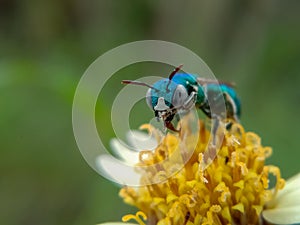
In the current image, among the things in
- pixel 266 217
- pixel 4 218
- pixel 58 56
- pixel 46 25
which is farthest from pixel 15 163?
pixel 266 217

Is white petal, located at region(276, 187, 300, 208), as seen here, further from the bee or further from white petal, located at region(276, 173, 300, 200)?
the bee

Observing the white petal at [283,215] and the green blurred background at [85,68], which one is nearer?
the white petal at [283,215]

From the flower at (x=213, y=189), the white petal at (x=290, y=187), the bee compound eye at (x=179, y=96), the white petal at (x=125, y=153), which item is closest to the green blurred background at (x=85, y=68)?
the white petal at (x=125, y=153)

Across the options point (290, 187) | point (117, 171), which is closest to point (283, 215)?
point (290, 187)

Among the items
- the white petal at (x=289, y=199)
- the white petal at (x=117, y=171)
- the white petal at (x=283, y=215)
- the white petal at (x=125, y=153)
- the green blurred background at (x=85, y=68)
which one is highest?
the green blurred background at (x=85, y=68)

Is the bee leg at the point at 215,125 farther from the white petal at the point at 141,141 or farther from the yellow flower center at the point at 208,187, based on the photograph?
the white petal at the point at 141,141

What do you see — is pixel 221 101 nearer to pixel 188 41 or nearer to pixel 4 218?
pixel 4 218

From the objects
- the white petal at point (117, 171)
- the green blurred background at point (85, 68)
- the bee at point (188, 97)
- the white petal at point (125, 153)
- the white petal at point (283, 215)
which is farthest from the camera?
the green blurred background at point (85, 68)
